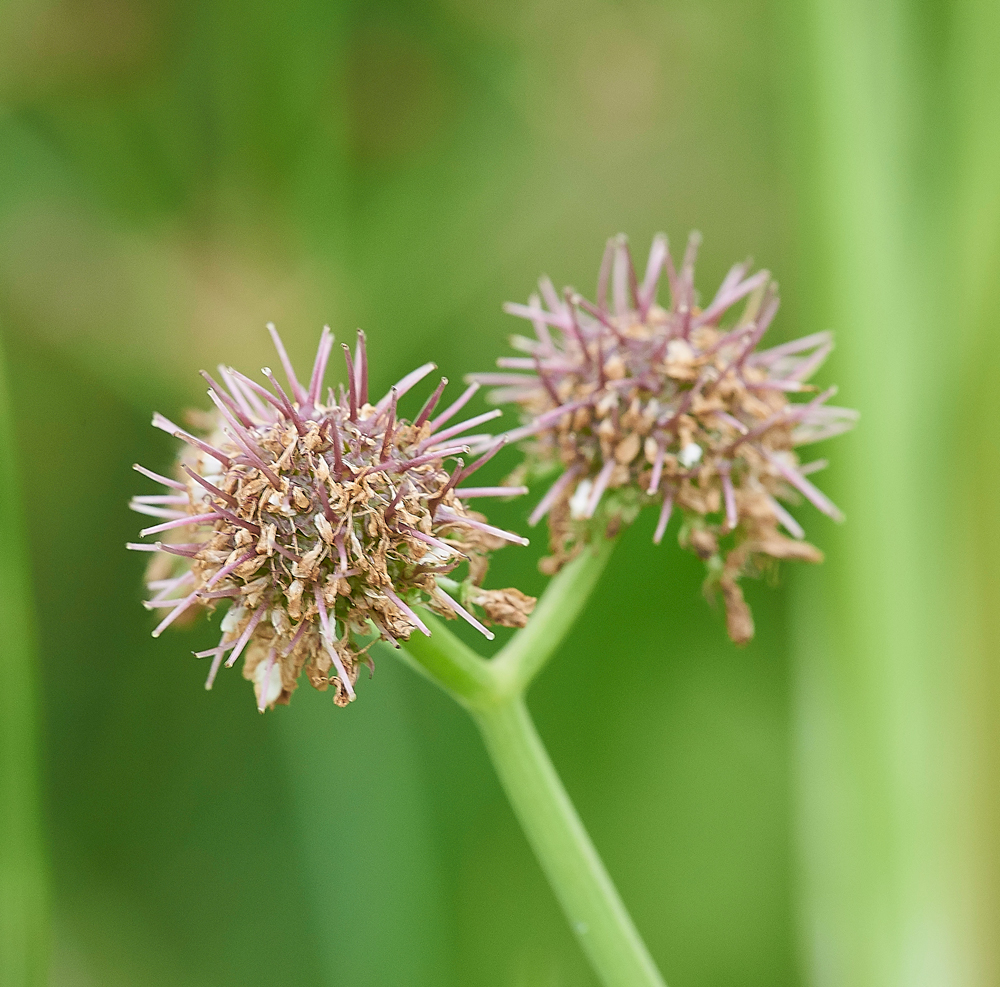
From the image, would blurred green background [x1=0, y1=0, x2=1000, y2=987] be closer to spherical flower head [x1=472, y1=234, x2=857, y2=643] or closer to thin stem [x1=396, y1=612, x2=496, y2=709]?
spherical flower head [x1=472, y1=234, x2=857, y2=643]

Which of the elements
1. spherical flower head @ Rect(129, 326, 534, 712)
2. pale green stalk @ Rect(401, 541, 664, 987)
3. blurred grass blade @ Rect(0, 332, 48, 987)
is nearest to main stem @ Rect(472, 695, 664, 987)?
pale green stalk @ Rect(401, 541, 664, 987)

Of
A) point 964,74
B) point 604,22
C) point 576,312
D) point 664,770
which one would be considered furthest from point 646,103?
point 664,770

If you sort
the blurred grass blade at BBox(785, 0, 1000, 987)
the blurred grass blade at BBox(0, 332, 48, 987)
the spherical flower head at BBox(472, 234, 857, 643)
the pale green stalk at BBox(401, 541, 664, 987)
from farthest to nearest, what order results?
the blurred grass blade at BBox(785, 0, 1000, 987) → the blurred grass blade at BBox(0, 332, 48, 987) → the spherical flower head at BBox(472, 234, 857, 643) → the pale green stalk at BBox(401, 541, 664, 987)

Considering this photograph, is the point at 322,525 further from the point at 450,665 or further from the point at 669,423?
the point at 669,423

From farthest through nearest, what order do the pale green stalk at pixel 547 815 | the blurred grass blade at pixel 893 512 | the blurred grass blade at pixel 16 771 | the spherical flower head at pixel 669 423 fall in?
the blurred grass blade at pixel 893 512 < the blurred grass blade at pixel 16 771 < the spherical flower head at pixel 669 423 < the pale green stalk at pixel 547 815

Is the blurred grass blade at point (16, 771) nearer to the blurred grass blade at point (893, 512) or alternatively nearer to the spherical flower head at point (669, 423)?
the spherical flower head at point (669, 423)

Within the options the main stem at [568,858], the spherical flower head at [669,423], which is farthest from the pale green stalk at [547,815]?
the spherical flower head at [669,423]
